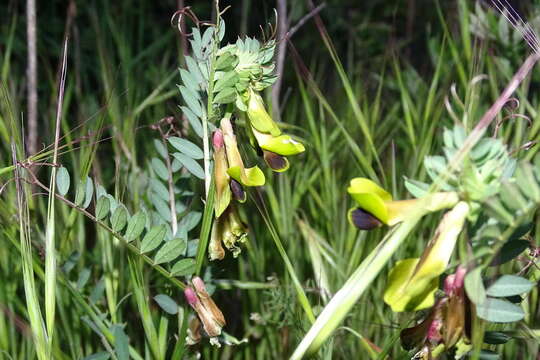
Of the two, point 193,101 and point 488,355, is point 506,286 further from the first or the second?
point 193,101

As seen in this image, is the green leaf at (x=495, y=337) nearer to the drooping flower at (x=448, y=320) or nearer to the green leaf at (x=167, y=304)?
the drooping flower at (x=448, y=320)

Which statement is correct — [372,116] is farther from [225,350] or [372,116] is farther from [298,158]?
[225,350]

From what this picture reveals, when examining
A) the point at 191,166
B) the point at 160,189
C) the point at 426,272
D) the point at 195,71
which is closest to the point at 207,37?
the point at 195,71

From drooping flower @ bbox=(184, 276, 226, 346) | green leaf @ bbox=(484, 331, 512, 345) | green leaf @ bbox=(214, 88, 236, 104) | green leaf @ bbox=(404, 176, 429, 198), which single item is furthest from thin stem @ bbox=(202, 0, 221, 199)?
green leaf @ bbox=(484, 331, 512, 345)

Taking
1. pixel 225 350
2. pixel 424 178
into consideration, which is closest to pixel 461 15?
pixel 424 178

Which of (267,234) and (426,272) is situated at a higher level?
(426,272)

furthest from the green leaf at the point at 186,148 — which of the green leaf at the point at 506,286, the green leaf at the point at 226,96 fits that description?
the green leaf at the point at 506,286
